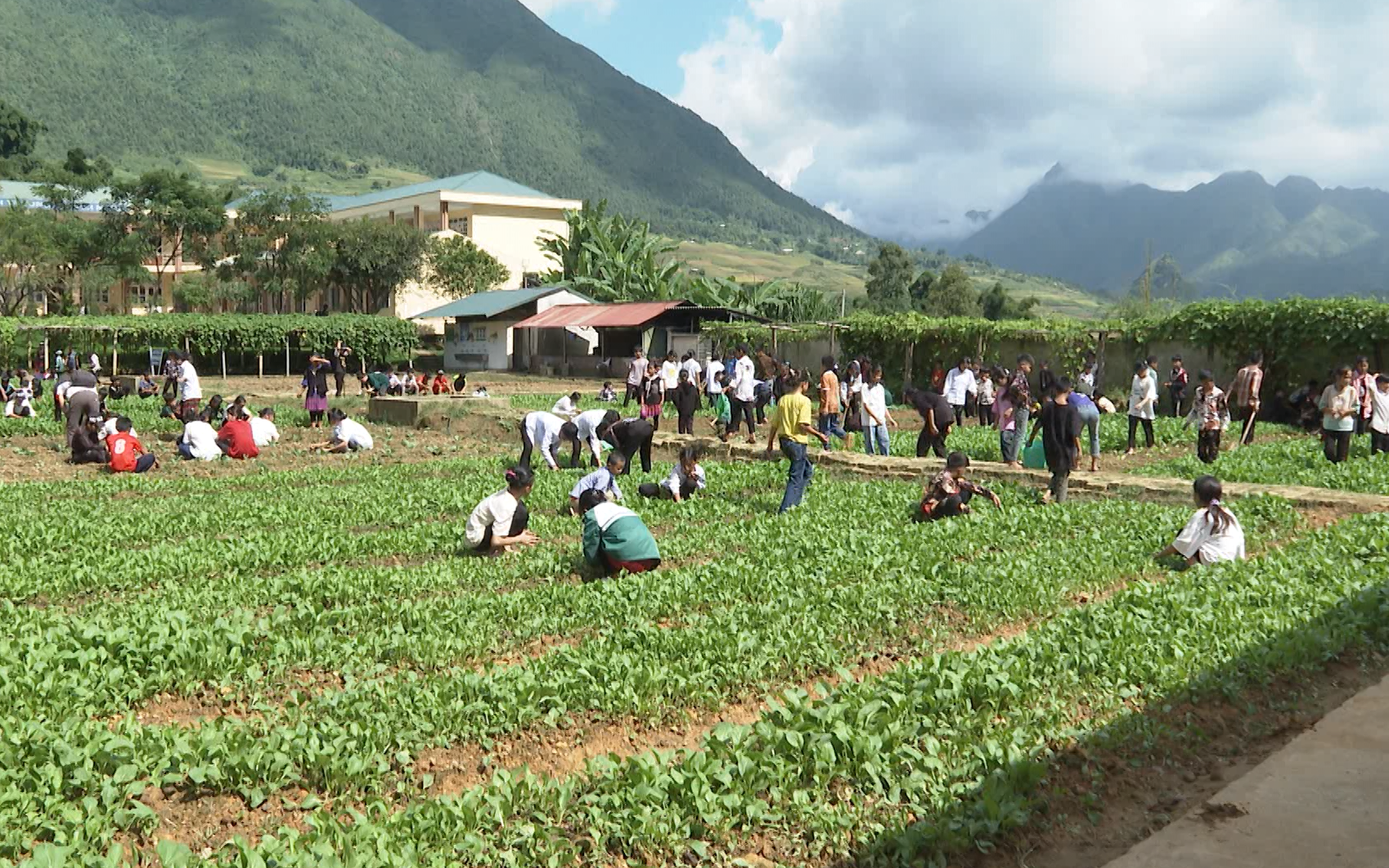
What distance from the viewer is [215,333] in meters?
46.5

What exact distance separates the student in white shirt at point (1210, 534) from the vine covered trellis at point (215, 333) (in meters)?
40.8

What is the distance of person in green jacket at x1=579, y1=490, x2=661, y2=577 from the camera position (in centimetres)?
1015

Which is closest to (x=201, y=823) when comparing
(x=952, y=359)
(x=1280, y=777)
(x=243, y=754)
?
(x=243, y=754)

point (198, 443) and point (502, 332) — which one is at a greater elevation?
point (502, 332)

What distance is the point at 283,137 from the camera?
19900 centimetres

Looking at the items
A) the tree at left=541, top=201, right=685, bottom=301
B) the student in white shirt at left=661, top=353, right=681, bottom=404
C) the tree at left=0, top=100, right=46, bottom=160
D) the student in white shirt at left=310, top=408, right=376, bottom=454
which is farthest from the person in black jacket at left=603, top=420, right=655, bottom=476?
the tree at left=0, top=100, right=46, bottom=160

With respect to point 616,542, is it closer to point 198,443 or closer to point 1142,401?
point 1142,401

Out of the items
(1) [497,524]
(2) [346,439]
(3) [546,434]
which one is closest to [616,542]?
(1) [497,524]

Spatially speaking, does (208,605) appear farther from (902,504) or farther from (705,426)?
(705,426)

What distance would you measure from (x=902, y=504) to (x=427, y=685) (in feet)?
27.3

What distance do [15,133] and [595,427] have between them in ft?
394

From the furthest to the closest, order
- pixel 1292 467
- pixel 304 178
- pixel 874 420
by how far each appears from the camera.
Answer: pixel 304 178 → pixel 874 420 → pixel 1292 467

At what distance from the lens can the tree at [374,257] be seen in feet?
199

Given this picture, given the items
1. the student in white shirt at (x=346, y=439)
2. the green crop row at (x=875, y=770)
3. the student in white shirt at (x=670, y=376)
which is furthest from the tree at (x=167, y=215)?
the green crop row at (x=875, y=770)
